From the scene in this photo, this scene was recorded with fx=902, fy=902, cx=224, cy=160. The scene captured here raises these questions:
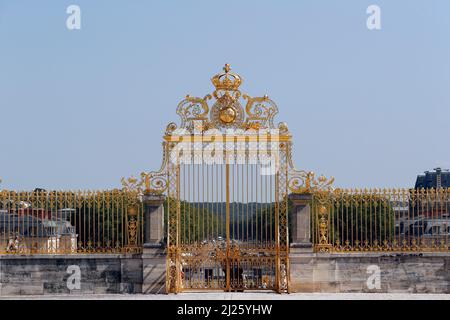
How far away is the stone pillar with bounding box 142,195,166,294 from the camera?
2317 centimetres

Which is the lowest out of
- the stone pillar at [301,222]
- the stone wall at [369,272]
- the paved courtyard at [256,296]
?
the paved courtyard at [256,296]

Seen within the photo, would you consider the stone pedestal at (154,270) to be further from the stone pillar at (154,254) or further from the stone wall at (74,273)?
the stone wall at (74,273)

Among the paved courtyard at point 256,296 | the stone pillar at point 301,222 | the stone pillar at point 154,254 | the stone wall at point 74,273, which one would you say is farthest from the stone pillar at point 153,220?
the stone pillar at point 301,222

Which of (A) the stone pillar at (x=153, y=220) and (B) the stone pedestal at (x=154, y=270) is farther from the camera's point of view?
(A) the stone pillar at (x=153, y=220)

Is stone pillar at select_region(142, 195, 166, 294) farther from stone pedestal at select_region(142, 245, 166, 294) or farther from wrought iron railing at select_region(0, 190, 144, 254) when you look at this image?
wrought iron railing at select_region(0, 190, 144, 254)

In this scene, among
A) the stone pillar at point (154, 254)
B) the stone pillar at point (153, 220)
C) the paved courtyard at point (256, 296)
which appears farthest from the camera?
the stone pillar at point (153, 220)

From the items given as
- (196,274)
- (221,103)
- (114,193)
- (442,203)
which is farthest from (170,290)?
(442,203)

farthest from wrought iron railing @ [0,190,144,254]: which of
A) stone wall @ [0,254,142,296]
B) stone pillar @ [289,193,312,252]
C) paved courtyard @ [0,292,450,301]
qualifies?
stone pillar @ [289,193,312,252]

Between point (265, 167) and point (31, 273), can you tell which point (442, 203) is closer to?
point (265, 167)

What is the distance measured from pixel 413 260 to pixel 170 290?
6.31 m

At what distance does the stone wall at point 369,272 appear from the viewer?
23.0 m

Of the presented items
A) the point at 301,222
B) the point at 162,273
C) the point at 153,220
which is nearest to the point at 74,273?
the point at 162,273

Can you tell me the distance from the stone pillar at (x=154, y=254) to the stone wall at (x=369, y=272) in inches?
132

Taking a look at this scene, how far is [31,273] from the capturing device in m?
23.4
